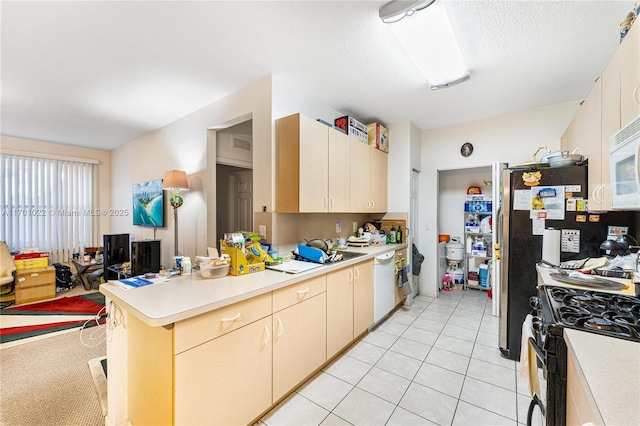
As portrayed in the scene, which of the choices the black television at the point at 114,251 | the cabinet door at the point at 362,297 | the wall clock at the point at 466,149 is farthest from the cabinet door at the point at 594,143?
the black television at the point at 114,251

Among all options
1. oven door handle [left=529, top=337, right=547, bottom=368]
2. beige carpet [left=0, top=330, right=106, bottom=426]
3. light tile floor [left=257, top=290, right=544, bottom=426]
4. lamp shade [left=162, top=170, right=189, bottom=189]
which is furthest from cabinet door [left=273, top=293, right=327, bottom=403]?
lamp shade [left=162, top=170, right=189, bottom=189]

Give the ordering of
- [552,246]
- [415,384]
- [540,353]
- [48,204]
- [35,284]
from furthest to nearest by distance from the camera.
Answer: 1. [48,204]
2. [35,284]
3. [552,246]
4. [415,384]
5. [540,353]

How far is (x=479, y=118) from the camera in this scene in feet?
11.5

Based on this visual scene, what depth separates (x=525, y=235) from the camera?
218 cm

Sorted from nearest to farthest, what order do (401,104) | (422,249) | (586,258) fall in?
1. (586,258)
2. (401,104)
3. (422,249)

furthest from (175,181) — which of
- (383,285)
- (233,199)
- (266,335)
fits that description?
(383,285)

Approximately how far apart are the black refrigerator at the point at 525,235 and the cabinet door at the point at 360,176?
137cm

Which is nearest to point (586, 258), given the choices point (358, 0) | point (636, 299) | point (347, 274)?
point (636, 299)

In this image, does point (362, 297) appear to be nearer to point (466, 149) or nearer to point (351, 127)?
point (351, 127)

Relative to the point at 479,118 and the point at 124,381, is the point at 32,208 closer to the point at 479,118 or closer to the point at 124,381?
the point at 124,381

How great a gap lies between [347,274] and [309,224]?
751 millimetres

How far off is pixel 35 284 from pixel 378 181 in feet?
16.6

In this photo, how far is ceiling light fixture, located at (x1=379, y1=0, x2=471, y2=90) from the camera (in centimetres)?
154

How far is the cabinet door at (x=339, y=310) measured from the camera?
83.1 inches
